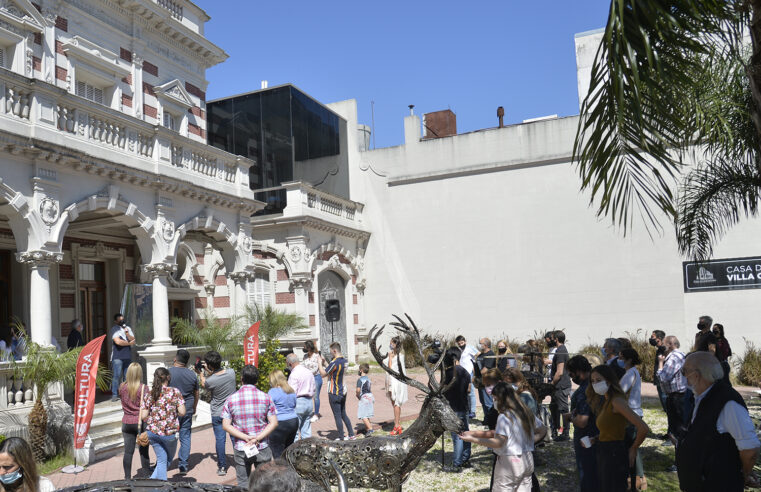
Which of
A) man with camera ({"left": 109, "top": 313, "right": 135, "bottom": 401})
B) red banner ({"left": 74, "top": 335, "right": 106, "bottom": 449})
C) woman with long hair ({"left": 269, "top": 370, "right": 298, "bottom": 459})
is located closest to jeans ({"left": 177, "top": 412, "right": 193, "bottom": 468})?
red banner ({"left": 74, "top": 335, "right": 106, "bottom": 449})

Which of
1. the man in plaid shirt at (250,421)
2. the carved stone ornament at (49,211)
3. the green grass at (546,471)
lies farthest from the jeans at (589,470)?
the carved stone ornament at (49,211)

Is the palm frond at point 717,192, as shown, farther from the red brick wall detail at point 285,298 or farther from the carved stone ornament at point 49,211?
the red brick wall detail at point 285,298

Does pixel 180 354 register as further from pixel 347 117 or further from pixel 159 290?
pixel 347 117

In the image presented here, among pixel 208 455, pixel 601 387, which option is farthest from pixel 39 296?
pixel 601 387

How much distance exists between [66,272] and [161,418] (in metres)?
9.67

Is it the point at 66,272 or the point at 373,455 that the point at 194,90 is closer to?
the point at 66,272

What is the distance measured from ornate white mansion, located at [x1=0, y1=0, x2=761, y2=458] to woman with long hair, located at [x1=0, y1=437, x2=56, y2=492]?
754 cm

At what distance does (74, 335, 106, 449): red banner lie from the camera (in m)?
9.00

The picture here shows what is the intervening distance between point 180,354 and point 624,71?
695cm

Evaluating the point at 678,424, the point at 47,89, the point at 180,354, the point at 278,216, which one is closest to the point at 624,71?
the point at 678,424

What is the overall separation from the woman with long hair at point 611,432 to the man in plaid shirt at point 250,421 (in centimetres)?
334

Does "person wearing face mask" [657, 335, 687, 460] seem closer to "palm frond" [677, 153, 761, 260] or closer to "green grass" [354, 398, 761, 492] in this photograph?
"green grass" [354, 398, 761, 492]

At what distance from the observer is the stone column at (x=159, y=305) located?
546 inches

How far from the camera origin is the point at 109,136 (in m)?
12.8
